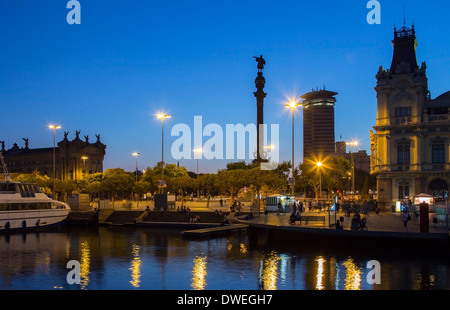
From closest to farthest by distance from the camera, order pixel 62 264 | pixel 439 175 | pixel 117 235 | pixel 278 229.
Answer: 1. pixel 62 264
2. pixel 278 229
3. pixel 117 235
4. pixel 439 175

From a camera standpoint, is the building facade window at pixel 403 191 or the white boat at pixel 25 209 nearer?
the white boat at pixel 25 209

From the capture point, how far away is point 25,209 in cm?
5962

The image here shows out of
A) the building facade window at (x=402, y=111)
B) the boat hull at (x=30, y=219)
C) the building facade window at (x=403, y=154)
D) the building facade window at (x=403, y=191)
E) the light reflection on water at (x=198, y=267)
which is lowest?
the light reflection on water at (x=198, y=267)

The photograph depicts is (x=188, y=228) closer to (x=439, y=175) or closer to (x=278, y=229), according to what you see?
(x=278, y=229)

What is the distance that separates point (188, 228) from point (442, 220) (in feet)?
Result: 101

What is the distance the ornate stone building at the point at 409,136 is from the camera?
59531 millimetres

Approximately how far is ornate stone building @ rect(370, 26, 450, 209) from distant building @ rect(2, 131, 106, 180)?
9019 cm

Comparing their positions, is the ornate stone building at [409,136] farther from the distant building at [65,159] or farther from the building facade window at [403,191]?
the distant building at [65,159]

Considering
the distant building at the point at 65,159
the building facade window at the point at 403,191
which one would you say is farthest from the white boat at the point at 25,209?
the distant building at the point at 65,159

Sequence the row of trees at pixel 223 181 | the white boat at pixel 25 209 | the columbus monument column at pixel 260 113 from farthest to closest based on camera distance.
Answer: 1. the columbus monument column at pixel 260 113
2. the row of trees at pixel 223 181
3. the white boat at pixel 25 209

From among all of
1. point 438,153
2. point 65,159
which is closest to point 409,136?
point 438,153

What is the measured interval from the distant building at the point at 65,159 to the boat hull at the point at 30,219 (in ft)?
223
